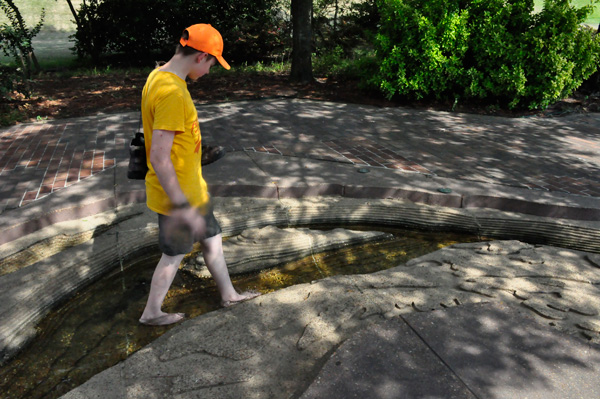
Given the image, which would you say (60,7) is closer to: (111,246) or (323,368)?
(111,246)

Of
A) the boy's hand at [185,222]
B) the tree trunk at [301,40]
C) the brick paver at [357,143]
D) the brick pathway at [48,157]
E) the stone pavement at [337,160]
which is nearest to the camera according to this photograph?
the boy's hand at [185,222]

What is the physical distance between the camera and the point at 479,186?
493 cm

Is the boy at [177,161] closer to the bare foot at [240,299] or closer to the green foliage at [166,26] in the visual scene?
the bare foot at [240,299]

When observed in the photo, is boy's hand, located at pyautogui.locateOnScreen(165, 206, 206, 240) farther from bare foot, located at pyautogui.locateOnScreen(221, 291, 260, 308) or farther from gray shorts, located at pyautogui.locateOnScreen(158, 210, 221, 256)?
bare foot, located at pyautogui.locateOnScreen(221, 291, 260, 308)

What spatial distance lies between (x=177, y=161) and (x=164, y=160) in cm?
17

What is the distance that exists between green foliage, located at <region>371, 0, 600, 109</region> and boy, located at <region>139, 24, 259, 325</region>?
21.2 ft

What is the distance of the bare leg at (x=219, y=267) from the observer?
306 cm

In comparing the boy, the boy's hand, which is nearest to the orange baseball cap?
the boy

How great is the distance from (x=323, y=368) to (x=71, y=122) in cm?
642

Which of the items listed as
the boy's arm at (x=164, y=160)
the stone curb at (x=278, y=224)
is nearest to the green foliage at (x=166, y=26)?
the stone curb at (x=278, y=224)

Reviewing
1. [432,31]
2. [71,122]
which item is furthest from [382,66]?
[71,122]

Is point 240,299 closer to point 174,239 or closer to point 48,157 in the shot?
point 174,239

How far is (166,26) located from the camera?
13125 mm

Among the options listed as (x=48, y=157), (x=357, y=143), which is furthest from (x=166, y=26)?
(x=357, y=143)
